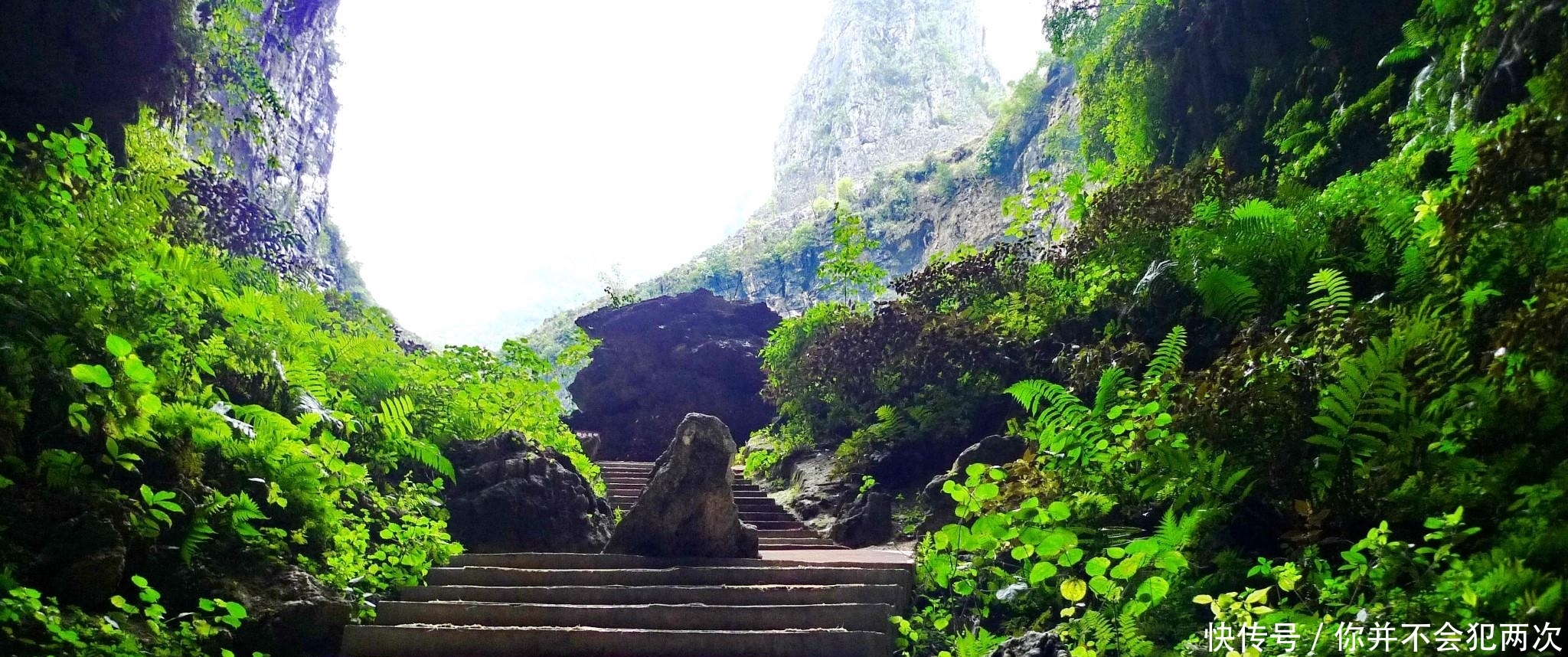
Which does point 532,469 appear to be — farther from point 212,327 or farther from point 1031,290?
point 1031,290

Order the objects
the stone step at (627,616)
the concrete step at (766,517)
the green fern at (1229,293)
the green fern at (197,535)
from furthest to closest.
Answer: the concrete step at (766,517) < the green fern at (1229,293) < the stone step at (627,616) < the green fern at (197,535)

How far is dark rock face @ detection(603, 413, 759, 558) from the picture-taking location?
6109mm

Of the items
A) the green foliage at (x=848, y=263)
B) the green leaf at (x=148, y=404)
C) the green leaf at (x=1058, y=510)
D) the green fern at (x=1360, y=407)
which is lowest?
the green leaf at (x=1058, y=510)

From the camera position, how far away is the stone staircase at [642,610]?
4539mm

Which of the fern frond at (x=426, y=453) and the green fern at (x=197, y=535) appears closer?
the green fern at (x=197, y=535)

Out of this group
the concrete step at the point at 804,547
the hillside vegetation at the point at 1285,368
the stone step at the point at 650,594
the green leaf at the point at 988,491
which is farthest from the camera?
the concrete step at the point at 804,547

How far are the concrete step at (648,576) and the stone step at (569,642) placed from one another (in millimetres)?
894

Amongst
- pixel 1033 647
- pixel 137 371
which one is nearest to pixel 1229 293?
pixel 1033 647

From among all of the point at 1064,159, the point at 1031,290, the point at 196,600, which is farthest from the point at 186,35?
the point at 1064,159

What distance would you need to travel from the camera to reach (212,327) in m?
5.60

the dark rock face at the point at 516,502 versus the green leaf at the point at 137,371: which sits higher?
the green leaf at the point at 137,371

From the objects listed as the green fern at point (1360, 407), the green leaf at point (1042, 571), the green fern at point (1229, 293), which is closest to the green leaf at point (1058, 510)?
the green leaf at point (1042, 571)

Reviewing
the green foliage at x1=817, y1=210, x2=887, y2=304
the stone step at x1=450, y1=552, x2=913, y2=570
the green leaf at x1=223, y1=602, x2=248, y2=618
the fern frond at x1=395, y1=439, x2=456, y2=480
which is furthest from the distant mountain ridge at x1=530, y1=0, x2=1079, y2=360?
the green leaf at x1=223, y1=602, x2=248, y2=618

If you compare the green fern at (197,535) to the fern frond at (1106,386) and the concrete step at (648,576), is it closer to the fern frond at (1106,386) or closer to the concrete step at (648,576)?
the concrete step at (648,576)
